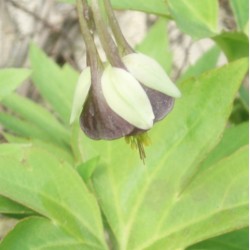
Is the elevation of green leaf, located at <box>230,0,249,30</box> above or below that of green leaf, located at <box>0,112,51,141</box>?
above

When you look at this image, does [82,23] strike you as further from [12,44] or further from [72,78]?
[12,44]

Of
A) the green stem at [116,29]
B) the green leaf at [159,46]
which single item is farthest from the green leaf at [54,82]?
the green stem at [116,29]

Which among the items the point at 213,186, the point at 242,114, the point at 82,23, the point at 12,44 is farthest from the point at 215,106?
the point at 12,44

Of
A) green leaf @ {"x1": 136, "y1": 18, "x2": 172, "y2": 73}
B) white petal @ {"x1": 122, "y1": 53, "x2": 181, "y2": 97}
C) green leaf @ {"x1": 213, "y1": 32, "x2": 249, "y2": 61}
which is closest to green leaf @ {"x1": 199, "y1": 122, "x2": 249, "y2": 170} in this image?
green leaf @ {"x1": 213, "y1": 32, "x2": 249, "y2": 61}

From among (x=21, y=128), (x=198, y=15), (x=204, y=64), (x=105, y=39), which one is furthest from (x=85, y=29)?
(x=204, y=64)

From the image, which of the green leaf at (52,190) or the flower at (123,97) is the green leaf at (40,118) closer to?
the green leaf at (52,190)

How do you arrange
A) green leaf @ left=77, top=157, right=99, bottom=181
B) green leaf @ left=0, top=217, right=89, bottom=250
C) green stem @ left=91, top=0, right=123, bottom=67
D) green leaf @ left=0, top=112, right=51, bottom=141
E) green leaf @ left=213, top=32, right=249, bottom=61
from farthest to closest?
green leaf @ left=0, top=112, right=51, bottom=141, green leaf @ left=213, top=32, right=249, bottom=61, green leaf @ left=77, top=157, right=99, bottom=181, green leaf @ left=0, top=217, right=89, bottom=250, green stem @ left=91, top=0, right=123, bottom=67

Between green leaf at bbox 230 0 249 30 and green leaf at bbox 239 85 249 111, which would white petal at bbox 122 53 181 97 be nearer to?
green leaf at bbox 230 0 249 30
